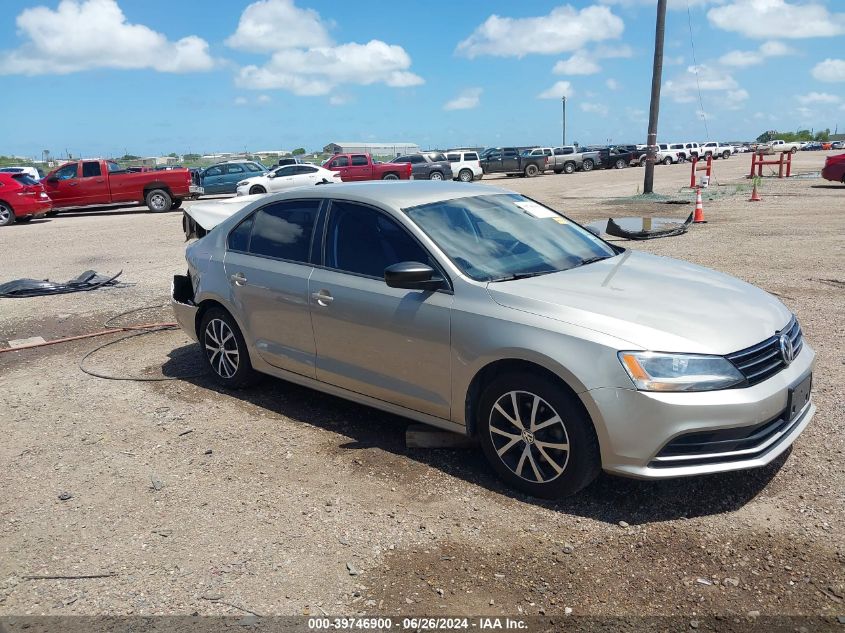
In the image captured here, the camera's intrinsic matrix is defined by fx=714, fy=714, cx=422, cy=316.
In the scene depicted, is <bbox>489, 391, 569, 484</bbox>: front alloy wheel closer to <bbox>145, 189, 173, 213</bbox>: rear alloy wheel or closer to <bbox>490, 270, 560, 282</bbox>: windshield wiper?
<bbox>490, 270, 560, 282</bbox>: windshield wiper

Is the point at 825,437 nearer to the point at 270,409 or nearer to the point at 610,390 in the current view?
the point at 610,390

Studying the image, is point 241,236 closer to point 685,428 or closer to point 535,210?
point 535,210

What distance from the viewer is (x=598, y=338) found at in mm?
3508

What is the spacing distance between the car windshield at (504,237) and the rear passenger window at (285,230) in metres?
0.89

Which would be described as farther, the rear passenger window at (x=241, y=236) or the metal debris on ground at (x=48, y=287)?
the metal debris on ground at (x=48, y=287)

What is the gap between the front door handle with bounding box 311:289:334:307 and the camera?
184 inches

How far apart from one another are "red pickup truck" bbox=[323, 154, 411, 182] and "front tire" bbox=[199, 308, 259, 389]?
93.6ft

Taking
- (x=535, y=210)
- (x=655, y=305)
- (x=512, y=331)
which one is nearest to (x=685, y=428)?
(x=655, y=305)

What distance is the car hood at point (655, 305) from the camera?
352 cm

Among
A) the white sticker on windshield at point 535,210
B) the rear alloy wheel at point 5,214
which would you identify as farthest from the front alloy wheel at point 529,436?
the rear alloy wheel at point 5,214

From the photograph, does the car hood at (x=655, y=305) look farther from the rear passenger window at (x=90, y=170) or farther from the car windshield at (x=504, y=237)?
the rear passenger window at (x=90, y=170)

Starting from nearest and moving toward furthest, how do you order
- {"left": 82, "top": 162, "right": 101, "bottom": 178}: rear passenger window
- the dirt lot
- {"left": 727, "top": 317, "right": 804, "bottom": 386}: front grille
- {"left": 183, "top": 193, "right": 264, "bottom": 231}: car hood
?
the dirt lot → {"left": 727, "top": 317, "right": 804, "bottom": 386}: front grille → {"left": 183, "top": 193, "right": 264, "bottom": 231}: car hood → {"left": 82, "top": 162, "right": 101, "bottom": 178}: rear passenger window

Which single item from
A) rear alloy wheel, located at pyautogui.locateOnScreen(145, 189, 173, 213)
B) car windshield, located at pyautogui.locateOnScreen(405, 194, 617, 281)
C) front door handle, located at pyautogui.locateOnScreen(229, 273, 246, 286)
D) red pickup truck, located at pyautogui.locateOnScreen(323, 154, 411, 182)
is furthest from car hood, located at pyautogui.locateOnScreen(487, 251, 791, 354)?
red pickup truck, located at pyautogui.locateOnScreen(323, 154, 411, 182)

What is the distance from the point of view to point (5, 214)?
21562 mm
